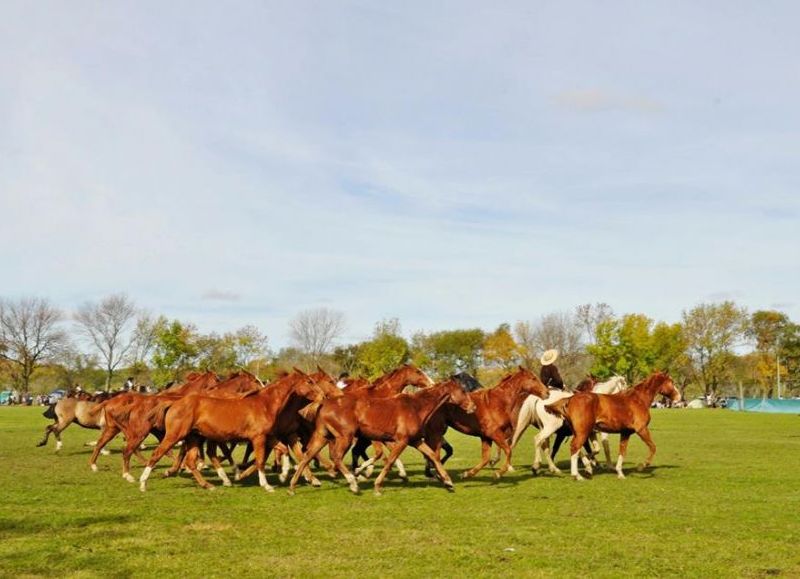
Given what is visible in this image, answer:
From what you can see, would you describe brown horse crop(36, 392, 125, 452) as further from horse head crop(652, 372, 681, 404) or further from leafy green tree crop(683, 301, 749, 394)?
leafy green tree crop(683, 301, 749, 394)

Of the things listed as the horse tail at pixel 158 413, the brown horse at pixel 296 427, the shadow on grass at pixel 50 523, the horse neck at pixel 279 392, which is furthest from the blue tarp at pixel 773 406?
the shadow on grass at pixel 50 523

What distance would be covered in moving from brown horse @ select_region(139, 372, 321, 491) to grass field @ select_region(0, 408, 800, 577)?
80 cm

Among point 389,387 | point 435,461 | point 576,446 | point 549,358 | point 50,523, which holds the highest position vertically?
point 549,358

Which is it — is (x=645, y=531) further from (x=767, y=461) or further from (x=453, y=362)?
(x=453, y=362)

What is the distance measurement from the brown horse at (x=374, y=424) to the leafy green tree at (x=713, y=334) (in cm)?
9493

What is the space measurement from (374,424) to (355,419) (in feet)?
1.16

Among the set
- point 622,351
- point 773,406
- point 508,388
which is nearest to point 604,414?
point 508,388

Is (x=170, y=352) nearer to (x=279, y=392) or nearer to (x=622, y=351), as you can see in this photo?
(x=622, y=351)

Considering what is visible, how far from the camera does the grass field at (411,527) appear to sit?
8227mm

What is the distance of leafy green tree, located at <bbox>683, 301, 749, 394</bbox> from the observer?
101 meters

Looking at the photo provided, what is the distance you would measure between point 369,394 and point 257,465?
270 centimetres

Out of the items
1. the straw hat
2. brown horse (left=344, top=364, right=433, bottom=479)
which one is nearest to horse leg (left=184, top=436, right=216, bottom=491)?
brown horse (left=344, top=364, right=433, bottom=479)

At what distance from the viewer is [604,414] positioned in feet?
52.6

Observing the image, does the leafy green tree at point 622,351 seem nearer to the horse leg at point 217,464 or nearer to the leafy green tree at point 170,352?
the leafy green tree at point 170,352
